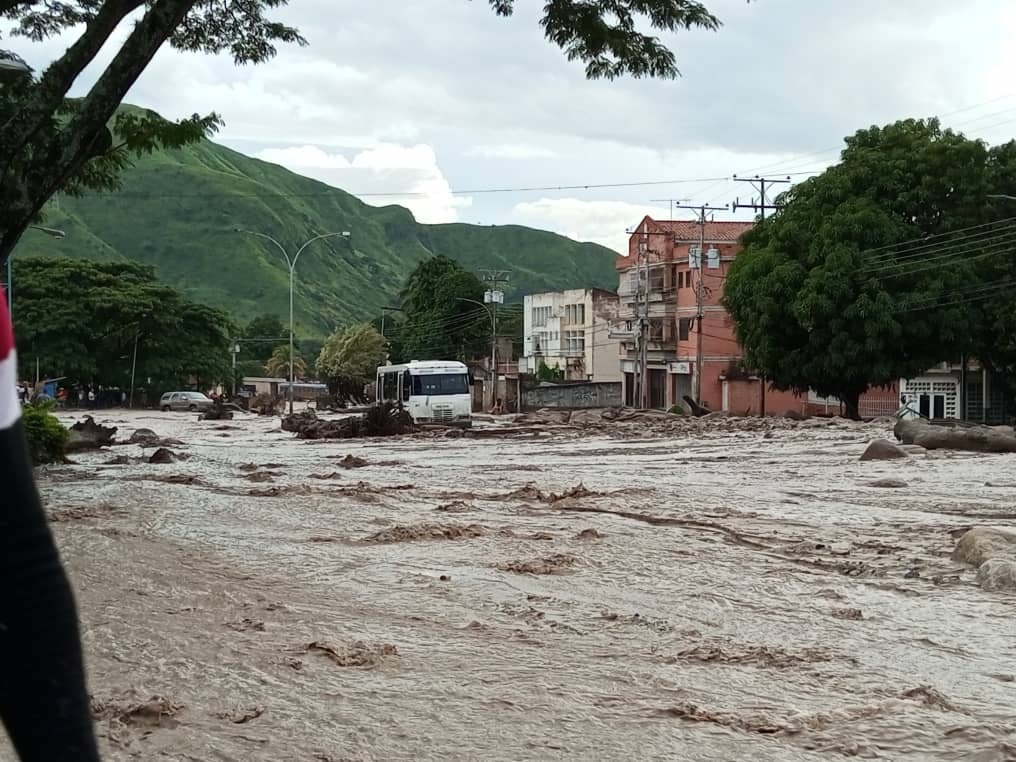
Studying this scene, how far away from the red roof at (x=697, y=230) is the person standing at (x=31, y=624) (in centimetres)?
7154

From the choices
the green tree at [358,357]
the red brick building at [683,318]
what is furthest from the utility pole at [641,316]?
the green tree at [358,357]

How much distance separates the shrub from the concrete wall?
4351cm

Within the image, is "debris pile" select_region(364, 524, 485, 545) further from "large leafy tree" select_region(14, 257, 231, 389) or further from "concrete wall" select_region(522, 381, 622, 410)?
"large leafy tree" select_region(14, 257, 231, 389)

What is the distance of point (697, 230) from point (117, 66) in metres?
67.7

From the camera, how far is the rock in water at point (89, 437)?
3048 centimetres

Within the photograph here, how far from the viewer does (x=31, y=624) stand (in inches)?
60.1

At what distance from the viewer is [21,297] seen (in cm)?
6762

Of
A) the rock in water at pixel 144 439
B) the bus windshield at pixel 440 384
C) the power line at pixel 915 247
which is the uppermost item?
the power line at pixel 915 247


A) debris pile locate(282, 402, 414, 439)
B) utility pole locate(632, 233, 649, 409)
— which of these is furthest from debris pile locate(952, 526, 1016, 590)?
utility pole locate(632, 233, 649, 409)

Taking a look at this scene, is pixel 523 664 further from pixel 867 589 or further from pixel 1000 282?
pixel 1000 282

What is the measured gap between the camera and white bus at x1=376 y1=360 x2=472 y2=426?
43531 mm

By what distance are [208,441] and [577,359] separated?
56.5 meters

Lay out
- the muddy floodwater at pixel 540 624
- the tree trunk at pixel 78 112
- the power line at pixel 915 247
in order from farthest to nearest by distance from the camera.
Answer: the power line at pixel 915 247 < the tree trunk at pixel 78 112 < the muddy floodwater at pixel 540 624

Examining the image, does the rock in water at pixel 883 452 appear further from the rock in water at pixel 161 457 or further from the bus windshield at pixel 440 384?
the bus windshield at pixel 440 384
